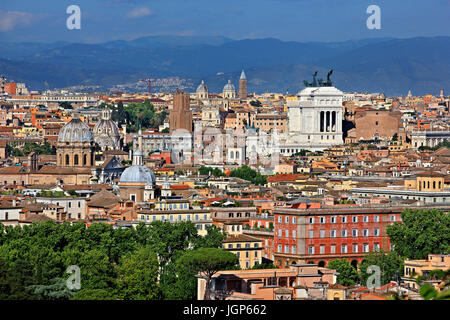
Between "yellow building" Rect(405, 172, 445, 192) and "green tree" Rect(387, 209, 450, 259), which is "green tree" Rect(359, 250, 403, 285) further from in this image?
"yellow building" Rect(405, 172, 445, 192)

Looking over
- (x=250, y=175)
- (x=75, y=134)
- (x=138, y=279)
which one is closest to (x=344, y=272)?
(x=138, y=279)

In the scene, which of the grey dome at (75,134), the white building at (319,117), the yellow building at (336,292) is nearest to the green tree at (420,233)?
the yellow building at (336,292)

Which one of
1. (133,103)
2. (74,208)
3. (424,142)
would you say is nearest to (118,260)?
(74,208)

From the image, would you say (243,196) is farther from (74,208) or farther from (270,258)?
(270,258)

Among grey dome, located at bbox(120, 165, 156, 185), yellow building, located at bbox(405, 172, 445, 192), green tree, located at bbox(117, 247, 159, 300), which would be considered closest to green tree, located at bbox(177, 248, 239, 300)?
green tree, located at bbox(117, 247, 159, 300)

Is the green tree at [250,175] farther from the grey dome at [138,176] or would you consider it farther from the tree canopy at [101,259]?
the tree canopy at [101,259]

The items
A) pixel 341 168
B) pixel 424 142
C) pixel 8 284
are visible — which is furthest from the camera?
pixel 424 142
